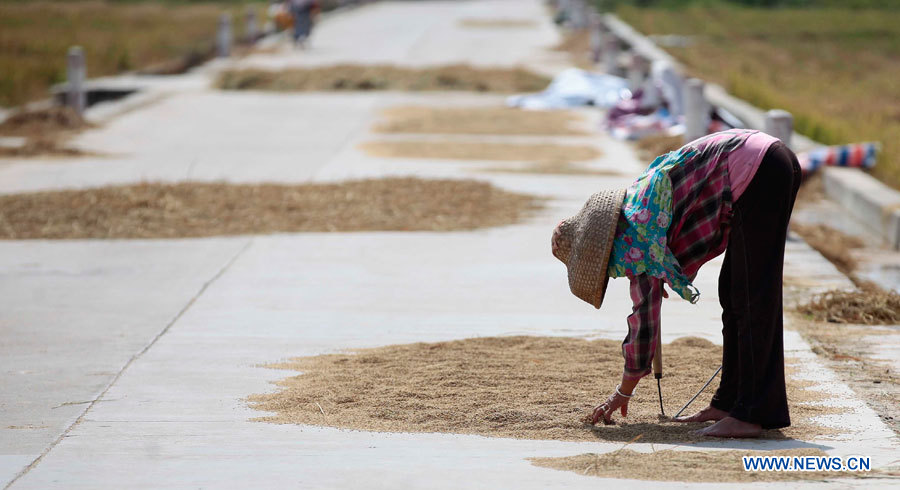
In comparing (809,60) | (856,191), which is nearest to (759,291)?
(856,191)

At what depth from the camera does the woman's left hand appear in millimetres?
5809

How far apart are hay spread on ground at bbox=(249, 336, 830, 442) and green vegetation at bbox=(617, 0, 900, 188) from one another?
7.54 metres

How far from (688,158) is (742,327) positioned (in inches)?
28.8

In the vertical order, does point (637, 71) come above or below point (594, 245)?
below

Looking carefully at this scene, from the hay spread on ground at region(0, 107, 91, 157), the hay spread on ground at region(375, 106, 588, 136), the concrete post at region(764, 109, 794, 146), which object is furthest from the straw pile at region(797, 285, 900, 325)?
the hay spread on ground at region(0, 107, 91, 157)

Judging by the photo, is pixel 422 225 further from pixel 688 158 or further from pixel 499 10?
pixel 499 10

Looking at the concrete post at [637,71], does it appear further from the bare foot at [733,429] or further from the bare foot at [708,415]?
the bare foot at [733,429]

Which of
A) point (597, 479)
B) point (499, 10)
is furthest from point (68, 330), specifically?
point (499, 10)

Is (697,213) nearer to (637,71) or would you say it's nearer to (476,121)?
(476,121)

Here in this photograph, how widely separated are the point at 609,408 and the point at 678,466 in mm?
595

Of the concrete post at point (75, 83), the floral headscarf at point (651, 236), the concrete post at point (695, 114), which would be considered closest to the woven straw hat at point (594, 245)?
the floral headscarf at point (651, 236)

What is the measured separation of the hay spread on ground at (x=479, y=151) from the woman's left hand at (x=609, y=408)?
9.59 m

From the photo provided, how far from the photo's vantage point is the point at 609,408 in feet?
19.1

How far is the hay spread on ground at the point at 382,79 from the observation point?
24141 mm
